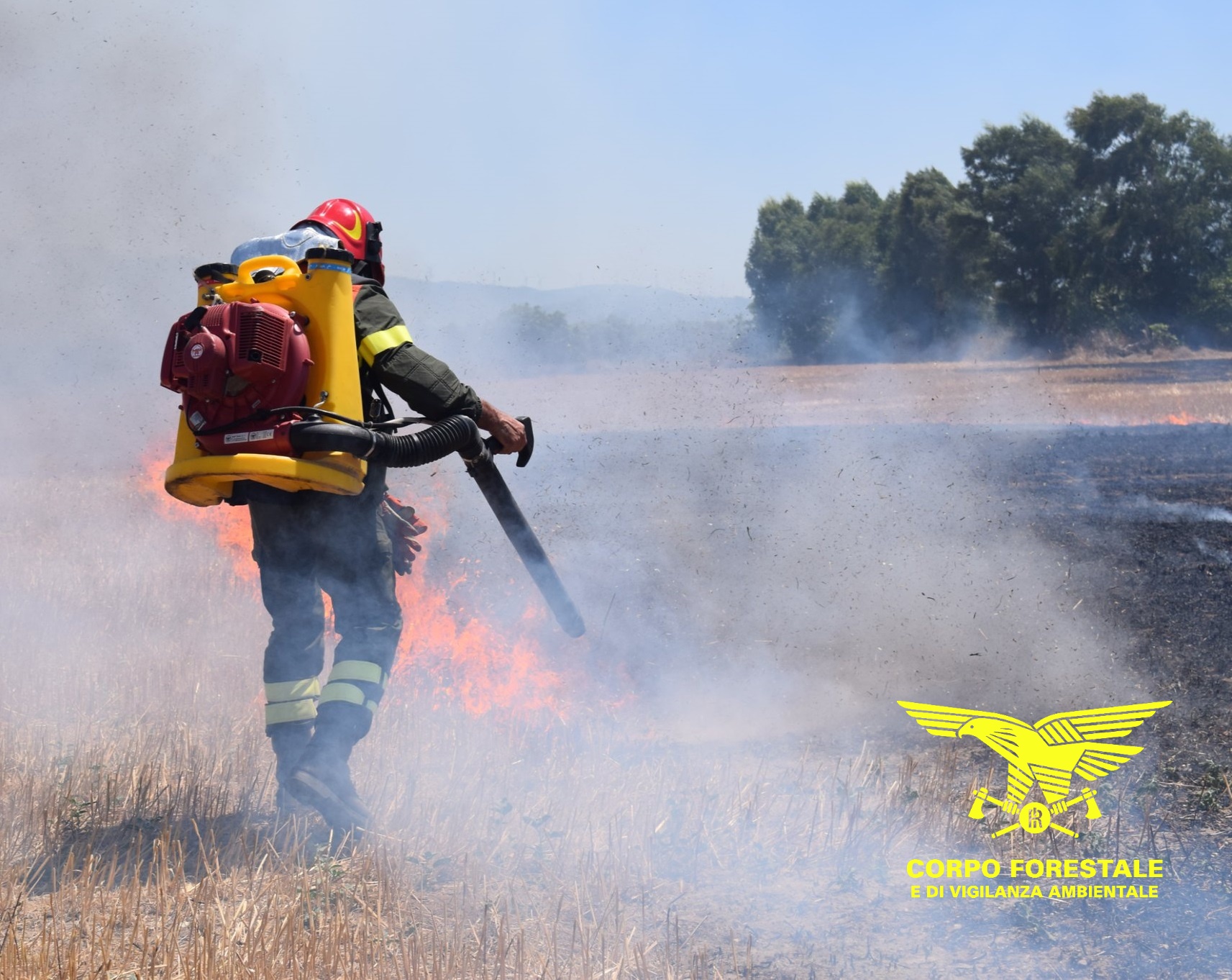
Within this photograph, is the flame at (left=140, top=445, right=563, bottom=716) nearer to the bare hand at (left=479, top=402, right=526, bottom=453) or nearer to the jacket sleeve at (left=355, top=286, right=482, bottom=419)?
the bare hand at (left=479, top=402, right=526, bottom=453)

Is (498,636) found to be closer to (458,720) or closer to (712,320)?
(458,720)

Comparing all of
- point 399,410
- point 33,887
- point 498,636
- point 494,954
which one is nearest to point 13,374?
point 399,410

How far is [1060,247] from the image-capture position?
4191 centimetres

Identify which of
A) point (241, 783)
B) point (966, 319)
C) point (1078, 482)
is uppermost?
point (241, 783)

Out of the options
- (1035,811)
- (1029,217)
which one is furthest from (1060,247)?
(1035,811)

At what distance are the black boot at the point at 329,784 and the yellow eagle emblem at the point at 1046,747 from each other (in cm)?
190

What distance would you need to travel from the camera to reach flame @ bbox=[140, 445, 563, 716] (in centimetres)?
495

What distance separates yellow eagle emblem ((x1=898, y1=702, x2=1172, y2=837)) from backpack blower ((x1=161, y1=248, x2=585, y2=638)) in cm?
212

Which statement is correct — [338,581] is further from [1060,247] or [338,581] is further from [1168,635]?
[1060,247]

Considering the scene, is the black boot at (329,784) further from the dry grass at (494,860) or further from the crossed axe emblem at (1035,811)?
the crossed axe emblem at (1035,811)

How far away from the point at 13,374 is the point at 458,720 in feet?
21.7

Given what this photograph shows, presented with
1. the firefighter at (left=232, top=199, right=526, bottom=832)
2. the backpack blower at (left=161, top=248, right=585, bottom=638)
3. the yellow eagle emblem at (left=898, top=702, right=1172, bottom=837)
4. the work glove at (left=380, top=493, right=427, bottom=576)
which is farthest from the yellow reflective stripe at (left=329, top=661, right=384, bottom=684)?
the yellow eagle emblem at (left=898, top=702, right=1172, bottom=837)

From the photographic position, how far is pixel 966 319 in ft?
151

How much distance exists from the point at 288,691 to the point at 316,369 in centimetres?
97
